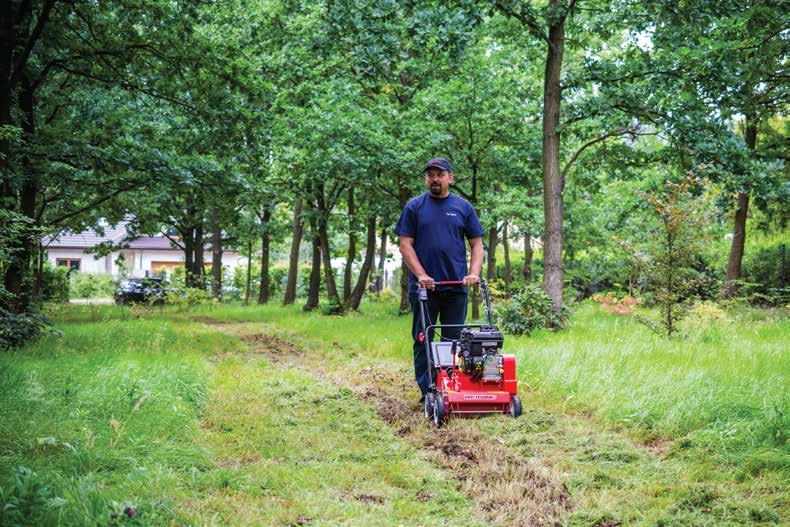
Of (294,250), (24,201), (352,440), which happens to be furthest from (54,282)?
(352,440)

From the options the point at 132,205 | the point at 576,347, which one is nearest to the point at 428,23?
the point at 576,347

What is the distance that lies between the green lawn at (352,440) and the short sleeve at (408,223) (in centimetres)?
167

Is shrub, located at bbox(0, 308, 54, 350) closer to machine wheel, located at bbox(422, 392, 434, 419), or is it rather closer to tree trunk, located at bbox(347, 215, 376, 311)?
machine wheel, located at bbox(422, 392, 434, 419)

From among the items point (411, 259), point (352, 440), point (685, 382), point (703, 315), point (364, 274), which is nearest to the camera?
point (352, 440)

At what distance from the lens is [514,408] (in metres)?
5.45

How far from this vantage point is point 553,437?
4.86 m

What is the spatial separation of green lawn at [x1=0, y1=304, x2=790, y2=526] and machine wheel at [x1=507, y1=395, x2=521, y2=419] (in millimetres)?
184

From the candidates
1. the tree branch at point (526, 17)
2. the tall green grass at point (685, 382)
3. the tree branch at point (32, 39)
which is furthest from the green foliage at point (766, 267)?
the tree branch at point (32, 39)

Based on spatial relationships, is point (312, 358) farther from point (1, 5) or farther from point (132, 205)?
point (132, 205)

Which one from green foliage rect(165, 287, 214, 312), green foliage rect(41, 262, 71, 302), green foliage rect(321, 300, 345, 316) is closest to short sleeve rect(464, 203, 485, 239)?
green foliage rect(321, 300, 345, 316)

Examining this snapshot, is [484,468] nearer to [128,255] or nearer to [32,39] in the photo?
[32,39]

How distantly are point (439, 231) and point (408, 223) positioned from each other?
0.30m

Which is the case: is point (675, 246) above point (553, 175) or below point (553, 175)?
below

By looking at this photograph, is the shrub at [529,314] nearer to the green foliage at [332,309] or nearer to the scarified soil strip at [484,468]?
the scarified soil strip at [484,468]
